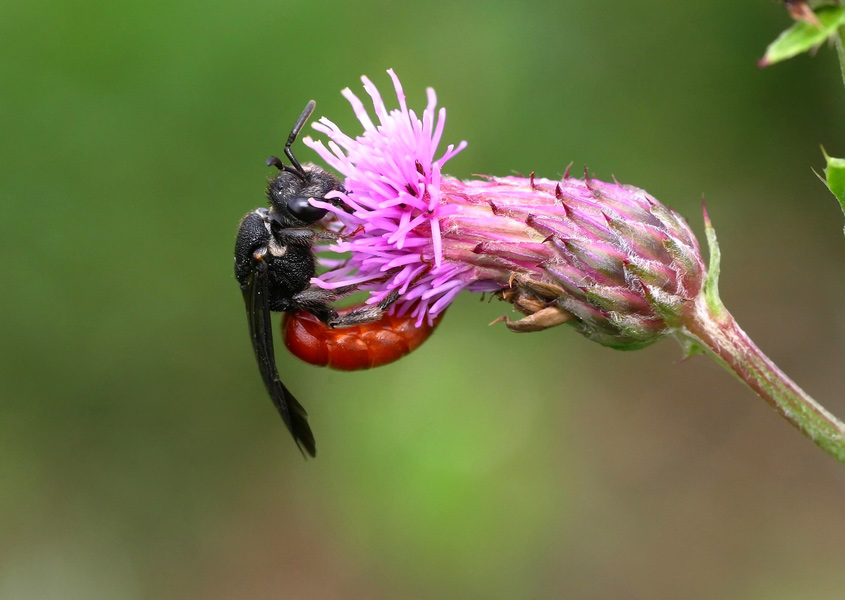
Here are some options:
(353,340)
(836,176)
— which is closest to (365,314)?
(353,340)

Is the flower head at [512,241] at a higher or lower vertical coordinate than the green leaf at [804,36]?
lower

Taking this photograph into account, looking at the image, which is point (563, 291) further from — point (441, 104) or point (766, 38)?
point (766, 38)

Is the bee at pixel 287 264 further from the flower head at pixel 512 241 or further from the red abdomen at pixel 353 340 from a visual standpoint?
the flower head at pixel 512 241

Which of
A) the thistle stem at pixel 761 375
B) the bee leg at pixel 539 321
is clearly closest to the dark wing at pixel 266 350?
the bee leg at pixel 539 321

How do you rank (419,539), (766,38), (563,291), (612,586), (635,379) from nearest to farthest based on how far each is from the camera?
(563,291) → (419,539) → (612,586) → (766,38) → (635,379)

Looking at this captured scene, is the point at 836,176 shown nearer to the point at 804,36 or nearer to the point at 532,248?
the point at 804,36

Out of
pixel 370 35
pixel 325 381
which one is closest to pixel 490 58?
pixel 370 35
